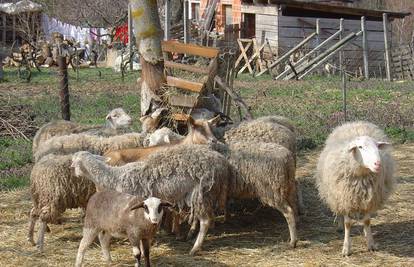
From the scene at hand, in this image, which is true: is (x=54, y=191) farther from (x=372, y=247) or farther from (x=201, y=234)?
(x=372, y=247)

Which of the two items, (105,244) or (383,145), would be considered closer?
(105,244)

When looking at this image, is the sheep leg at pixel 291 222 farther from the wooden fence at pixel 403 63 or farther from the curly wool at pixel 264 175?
the wooden fence at pixel 403 63

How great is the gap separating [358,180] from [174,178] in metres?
A: 1.74

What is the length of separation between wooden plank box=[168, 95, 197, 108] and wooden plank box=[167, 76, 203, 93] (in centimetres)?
10

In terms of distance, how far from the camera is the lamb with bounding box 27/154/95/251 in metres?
6.64

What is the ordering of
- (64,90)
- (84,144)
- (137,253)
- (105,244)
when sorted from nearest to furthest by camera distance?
(137,253), (105,244), (84,144), (64,90)

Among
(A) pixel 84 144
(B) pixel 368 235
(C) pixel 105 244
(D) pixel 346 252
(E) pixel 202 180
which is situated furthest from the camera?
(A) pixel 84 144

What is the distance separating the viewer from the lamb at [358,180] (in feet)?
20.7

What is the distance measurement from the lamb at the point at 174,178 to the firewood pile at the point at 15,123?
4.74 meters

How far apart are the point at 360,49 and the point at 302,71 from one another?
308 cm

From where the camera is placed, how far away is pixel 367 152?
20.4 feet

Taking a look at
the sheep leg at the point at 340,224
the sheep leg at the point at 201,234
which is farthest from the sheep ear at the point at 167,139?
the sheep leg at the point at 340,224

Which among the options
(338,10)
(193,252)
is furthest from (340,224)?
(338,10)

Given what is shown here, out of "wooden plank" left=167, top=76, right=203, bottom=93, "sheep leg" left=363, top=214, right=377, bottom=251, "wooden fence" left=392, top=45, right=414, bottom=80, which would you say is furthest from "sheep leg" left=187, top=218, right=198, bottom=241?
"wooden fence" left=392, top=45, right=414, bottom=80
